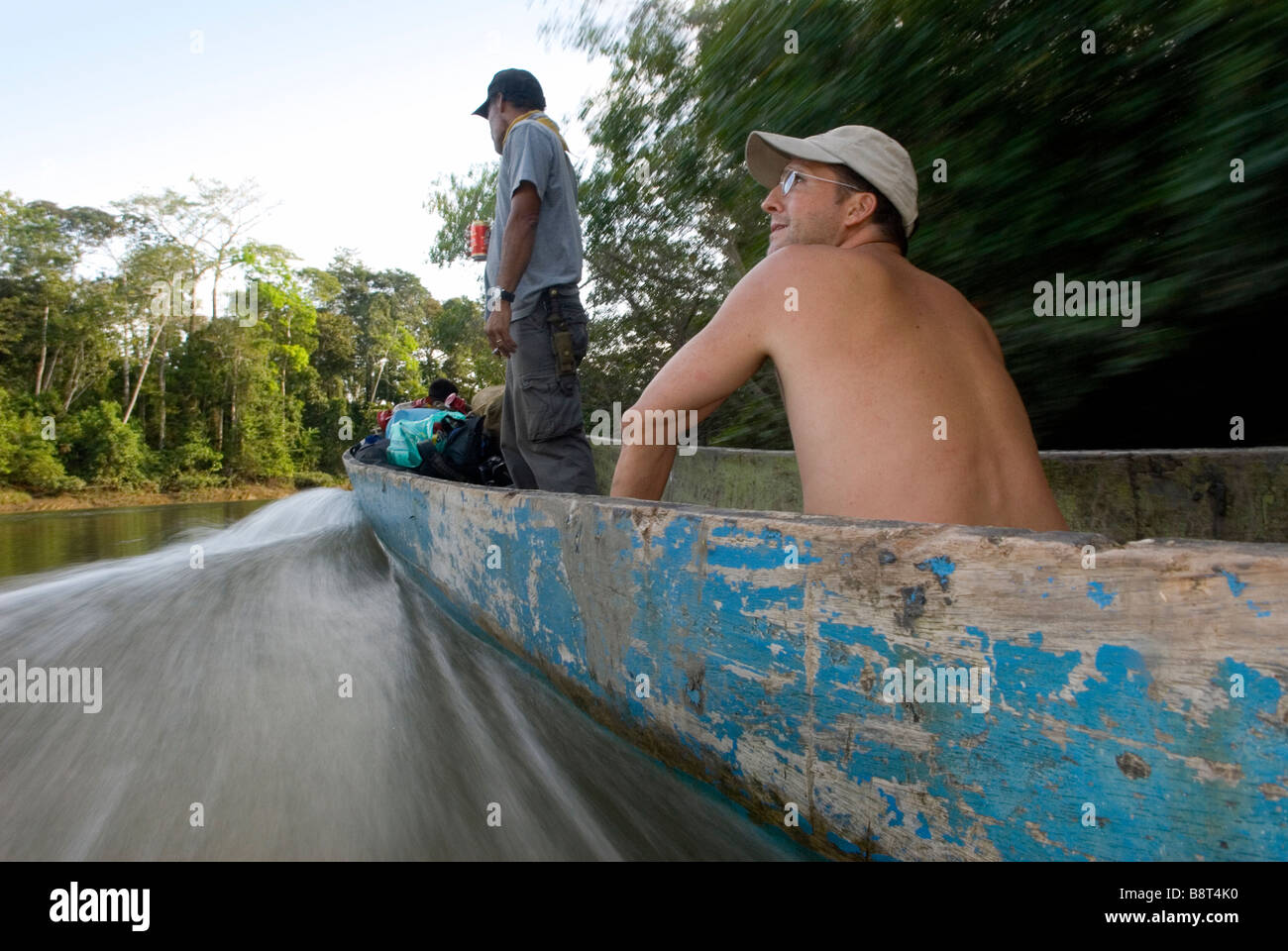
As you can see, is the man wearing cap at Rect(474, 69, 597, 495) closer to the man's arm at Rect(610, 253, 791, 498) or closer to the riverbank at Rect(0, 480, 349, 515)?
the man's arm at Rect(610, 253, 791, 498)

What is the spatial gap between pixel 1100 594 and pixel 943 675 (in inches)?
9.1

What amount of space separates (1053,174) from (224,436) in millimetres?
40042

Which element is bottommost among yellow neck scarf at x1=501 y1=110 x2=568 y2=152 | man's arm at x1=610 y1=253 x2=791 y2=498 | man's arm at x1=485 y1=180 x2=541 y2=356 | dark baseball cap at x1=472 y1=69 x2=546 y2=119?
man's arm at x1=610 y1=253 x2=791 y2=498

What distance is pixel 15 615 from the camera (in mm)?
3342

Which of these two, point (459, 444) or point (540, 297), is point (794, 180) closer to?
point (540, 297)

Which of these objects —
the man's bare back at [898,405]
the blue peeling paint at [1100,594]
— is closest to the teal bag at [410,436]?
the man's bare back at [898,405]

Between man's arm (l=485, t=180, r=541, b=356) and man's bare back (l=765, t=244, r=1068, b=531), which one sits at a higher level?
man's arm (l=485, t=180, r=541, b=356)

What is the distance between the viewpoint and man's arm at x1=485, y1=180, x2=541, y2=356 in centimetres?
314

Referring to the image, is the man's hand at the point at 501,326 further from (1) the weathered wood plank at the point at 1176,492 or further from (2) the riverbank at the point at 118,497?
(2) the riverbank at the point at 118,497

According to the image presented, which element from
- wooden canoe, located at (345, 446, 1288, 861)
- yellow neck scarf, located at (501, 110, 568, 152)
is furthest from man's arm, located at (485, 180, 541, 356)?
wooden canoe, located at (345, 446, 1288, 861)

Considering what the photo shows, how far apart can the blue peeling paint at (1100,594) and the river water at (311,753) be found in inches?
30.4

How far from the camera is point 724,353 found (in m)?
1.67
